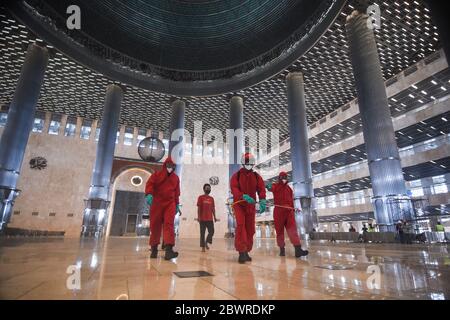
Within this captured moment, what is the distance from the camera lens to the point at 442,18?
2604mm

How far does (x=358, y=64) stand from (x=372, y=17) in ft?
15.5

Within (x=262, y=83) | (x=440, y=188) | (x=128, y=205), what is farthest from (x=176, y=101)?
(x=440, y=188)

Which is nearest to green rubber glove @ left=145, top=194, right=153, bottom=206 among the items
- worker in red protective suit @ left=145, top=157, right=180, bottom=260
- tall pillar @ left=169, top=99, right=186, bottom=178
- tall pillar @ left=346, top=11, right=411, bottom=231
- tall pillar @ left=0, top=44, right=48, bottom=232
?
worker in red protective suit @ left=145, top=157, right=180, bottom=260

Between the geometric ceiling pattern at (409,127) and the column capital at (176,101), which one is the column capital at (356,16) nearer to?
the geometric ceiling pattern at (409,127)

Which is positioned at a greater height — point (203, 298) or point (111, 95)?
point (111, 95)

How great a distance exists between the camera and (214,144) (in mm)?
36438

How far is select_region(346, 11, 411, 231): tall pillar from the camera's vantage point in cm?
1223

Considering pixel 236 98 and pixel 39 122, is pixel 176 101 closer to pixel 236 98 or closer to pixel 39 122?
pixel 236 98

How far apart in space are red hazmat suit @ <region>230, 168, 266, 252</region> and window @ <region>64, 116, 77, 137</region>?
30649mm

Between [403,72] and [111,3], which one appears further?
[403,72]

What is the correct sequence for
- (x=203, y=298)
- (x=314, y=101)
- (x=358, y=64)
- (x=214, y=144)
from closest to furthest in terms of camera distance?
1. (x=203, y=298)
2. (x=358, y=64)
3. (x=314, y=101)
4. (x=214, y=144)

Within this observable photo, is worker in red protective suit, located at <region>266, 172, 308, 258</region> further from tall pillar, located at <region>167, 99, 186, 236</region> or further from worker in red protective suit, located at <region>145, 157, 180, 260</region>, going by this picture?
tall pillar, located at <region>167, 99, 186, 236</region>
